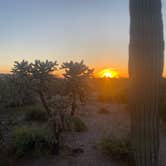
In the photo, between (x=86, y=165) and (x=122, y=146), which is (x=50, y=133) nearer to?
(x=86, y=165)

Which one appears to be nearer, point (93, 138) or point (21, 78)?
point (93, 138)

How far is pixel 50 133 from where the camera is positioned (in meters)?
7.03

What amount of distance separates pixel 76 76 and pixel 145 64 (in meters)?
5.44

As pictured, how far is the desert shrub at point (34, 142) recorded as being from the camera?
6777mm

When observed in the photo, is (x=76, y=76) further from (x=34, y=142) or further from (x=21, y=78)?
(x=34, y=142)

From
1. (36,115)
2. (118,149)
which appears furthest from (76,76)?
(118,149)

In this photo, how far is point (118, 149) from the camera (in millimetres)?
6691

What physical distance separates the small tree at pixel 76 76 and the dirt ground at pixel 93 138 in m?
1.52

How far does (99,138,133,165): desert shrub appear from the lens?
21.5ft

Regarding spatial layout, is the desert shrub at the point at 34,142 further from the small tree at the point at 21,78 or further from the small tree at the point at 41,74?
the small tree at the point at 21,78

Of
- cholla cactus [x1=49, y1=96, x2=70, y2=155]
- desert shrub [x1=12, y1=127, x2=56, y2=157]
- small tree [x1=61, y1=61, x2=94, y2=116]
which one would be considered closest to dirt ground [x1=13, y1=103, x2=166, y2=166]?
desert shrub [x1=12, y1=127, x2=56, y2=157]

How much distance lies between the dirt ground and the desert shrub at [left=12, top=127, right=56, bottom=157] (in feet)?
1.03

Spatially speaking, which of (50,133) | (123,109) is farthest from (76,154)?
(123,109)

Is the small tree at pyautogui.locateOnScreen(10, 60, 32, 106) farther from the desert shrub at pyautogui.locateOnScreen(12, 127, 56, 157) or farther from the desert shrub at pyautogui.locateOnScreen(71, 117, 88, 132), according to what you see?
the desert shrub at pyautogui.locateOnScreen(71, 117, 88, 132)
